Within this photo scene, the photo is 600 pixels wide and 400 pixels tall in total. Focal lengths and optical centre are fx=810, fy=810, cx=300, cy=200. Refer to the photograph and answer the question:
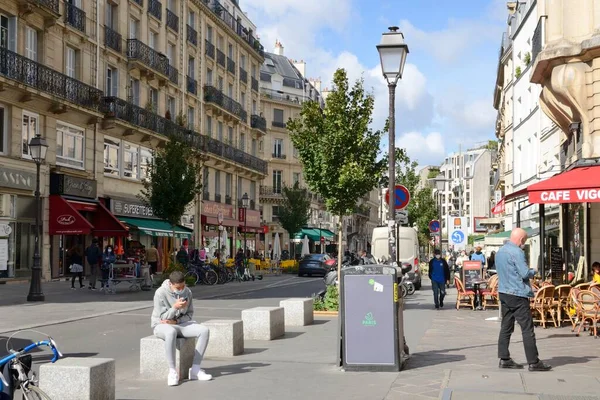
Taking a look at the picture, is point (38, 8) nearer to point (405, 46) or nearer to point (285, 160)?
point (405, 46)

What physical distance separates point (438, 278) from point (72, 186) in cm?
1733

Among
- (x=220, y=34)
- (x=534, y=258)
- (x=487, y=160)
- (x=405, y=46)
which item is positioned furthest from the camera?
(x=487, y=160)

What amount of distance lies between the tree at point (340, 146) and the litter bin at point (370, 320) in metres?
10.6

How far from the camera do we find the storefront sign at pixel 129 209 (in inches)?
1427

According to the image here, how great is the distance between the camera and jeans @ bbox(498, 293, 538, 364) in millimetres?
9469

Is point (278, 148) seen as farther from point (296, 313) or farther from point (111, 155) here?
point (296, 313)

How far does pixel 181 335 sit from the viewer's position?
30.6 feet

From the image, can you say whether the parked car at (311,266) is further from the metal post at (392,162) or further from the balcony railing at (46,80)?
the metal post at (392,162)

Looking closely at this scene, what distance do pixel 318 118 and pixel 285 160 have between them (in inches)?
2280

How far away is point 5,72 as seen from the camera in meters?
27.3

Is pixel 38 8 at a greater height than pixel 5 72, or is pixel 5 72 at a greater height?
pixel 38 8

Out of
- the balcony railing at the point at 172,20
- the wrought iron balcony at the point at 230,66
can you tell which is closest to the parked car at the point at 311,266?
the balcony railing at the point at 172,20

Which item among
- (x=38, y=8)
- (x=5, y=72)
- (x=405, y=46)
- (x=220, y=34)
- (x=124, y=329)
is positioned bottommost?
(x=124, y=329)

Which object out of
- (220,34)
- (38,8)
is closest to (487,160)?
(220,34)
